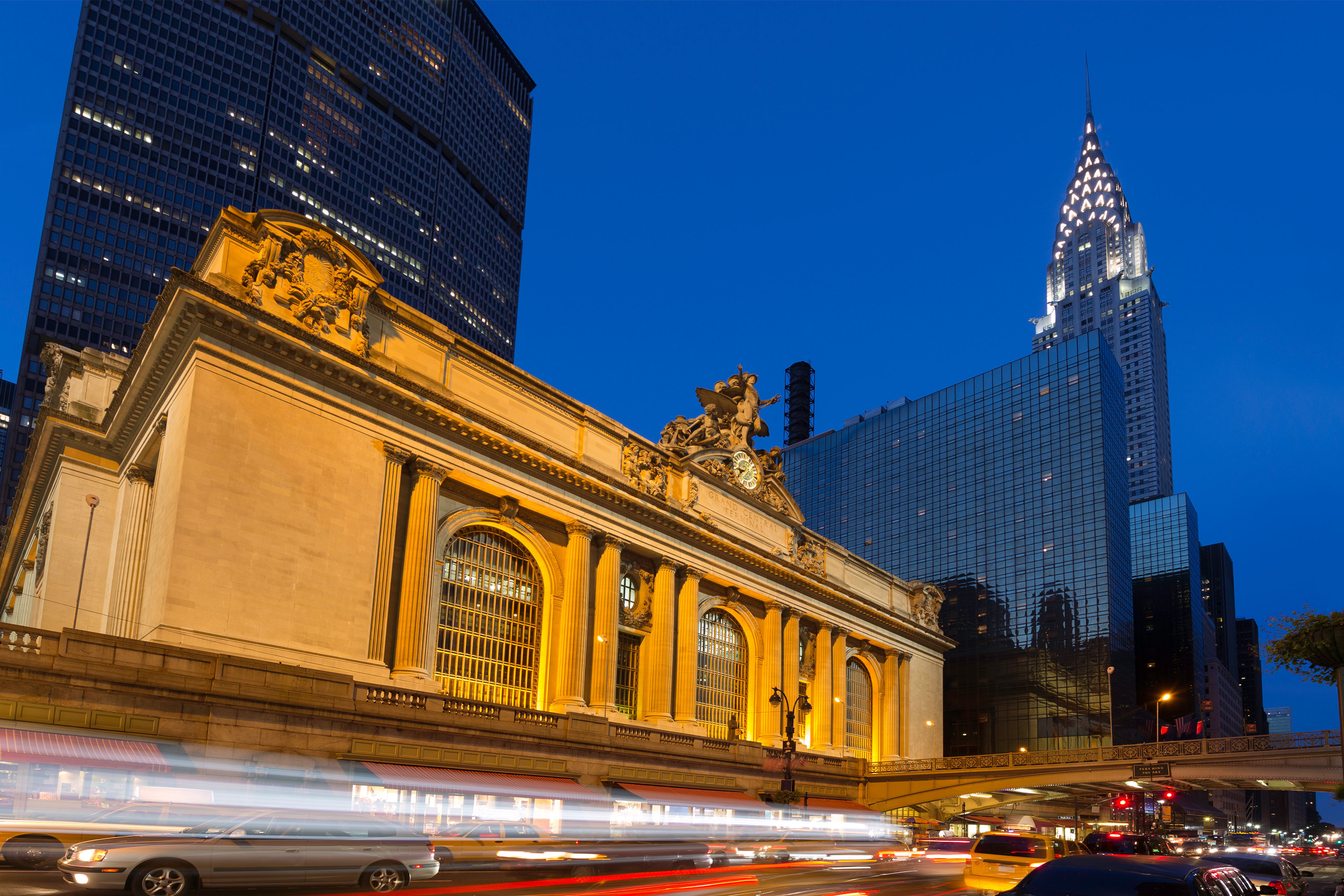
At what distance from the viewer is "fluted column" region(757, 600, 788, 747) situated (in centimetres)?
5656

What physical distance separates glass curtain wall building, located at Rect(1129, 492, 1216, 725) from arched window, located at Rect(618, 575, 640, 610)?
337ft

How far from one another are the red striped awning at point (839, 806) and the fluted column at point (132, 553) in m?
35.0

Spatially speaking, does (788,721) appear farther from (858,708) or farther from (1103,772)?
(858,708)

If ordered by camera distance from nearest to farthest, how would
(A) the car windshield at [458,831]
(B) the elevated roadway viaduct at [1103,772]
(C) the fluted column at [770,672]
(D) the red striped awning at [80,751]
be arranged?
(A) the car windshield at [458,831]
(D) the red striped awning at [80,751]
(B) the elevated roadway viaduct at [1103,772]
(C) the fluted column at [770,672]

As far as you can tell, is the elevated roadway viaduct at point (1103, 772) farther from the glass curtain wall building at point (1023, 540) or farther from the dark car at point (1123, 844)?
the glass curtain wall building at point (1023, 540)

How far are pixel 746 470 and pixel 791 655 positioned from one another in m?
11.6

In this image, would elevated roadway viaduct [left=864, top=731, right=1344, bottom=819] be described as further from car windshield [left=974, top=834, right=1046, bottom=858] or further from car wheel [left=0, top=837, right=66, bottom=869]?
car wheel [left=0, top=837, right=66, bottom=869]

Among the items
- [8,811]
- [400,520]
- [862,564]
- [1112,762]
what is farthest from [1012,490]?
[8,811]

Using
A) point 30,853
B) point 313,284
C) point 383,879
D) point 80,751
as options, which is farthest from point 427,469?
point 383,879

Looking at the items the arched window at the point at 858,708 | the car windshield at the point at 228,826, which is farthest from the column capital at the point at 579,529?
the car windshield at the point at 228,826

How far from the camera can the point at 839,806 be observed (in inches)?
2282

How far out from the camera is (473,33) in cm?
14900

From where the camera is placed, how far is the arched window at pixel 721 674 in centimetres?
5419

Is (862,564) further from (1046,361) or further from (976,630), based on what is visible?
(1046,361)
